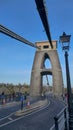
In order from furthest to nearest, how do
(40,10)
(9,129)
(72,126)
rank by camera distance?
(9,129)
(40,10)
(72,126)

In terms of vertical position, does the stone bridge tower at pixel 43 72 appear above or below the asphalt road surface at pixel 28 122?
above

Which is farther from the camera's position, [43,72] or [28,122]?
[43,72]

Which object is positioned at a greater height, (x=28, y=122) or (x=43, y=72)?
(x=43, y=72)

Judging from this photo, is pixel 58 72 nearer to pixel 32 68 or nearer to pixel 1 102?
pixel 32 68

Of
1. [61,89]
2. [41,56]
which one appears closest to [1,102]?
[61,89]

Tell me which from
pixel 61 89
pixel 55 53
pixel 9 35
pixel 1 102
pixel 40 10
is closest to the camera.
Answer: pixel 40 10

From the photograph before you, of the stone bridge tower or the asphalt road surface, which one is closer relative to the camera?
the asphalt road surface

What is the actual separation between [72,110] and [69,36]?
3.16 m

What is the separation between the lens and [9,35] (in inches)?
1172

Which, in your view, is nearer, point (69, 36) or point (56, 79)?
point (69, 36)

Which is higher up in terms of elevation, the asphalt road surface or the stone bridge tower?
the stone bridge tower

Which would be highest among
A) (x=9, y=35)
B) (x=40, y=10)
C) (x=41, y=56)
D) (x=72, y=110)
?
(x=41, y=56)

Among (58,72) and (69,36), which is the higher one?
(58,72)

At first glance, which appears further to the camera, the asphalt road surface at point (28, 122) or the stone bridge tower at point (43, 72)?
the stone bridge tower at point (43, 72)
